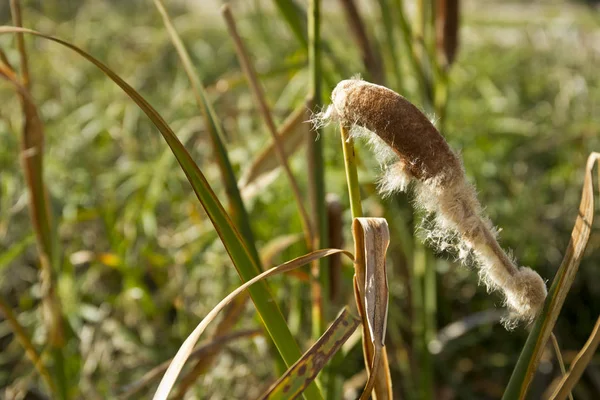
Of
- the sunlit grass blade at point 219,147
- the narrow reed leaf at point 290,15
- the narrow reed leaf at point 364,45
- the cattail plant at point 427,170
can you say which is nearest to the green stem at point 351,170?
the cattail plant at point 427,170

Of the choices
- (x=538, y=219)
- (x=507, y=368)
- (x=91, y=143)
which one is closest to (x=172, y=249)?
(x=91, y=143)

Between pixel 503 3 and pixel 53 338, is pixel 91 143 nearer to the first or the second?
pixel 53 338

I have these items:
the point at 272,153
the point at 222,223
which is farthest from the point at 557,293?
the point at 272,153

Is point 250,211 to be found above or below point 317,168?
below

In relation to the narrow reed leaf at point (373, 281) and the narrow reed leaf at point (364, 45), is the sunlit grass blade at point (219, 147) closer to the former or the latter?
the narrow reed leaf at point (373, 281)

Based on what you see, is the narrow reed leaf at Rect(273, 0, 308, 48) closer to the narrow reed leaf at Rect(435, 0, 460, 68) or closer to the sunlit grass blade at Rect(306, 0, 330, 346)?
the sunlit grass blade at Rect(306, 0, 330, 346)

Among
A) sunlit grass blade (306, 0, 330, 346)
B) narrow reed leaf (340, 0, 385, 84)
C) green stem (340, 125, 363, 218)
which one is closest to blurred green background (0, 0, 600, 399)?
narrow reed leaf (340, 0, 385, 84)

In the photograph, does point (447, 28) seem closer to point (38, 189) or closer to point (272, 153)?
point (272, 153)
